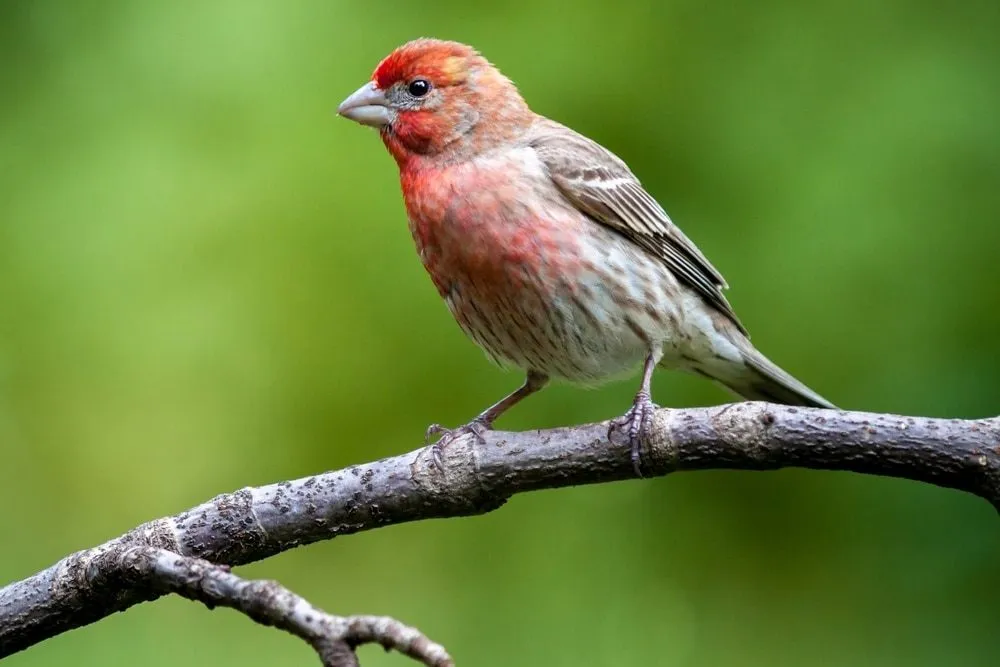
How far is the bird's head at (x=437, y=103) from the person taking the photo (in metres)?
5.14

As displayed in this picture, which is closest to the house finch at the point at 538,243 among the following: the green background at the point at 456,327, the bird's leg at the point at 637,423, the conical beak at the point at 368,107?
the conical beak at the point at 368,107

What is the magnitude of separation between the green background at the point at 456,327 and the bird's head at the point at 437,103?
13 cm

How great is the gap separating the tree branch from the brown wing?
1.43 m

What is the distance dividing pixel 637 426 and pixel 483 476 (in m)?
0.47

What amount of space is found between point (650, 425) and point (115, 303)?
238 cm

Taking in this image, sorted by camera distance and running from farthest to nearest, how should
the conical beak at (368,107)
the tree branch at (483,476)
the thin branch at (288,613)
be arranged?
the conical beak at (368,107)
the tree branch at (483,476)
the thin branch at (288,613)

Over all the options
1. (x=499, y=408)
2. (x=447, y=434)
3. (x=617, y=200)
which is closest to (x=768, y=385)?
(x=617, y=200)

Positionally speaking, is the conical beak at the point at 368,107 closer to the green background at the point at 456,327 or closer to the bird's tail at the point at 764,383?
the green background at the point at 456,327

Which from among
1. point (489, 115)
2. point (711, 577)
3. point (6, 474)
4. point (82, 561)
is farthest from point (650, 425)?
point (6, 474)

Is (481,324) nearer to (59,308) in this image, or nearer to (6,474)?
(59,308)

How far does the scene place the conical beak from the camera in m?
5.08

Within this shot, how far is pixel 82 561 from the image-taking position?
3531mm

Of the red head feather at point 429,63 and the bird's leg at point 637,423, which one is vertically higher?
the red head feather at point 429,63

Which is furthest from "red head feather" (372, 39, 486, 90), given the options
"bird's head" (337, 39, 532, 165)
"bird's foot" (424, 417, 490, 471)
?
"bird's foot" (424, 417, 490, 471)
